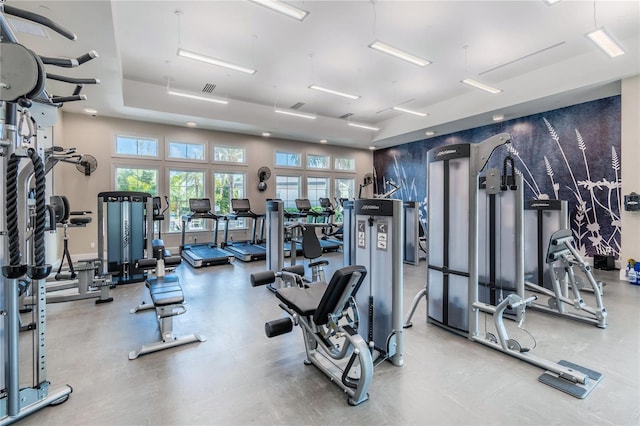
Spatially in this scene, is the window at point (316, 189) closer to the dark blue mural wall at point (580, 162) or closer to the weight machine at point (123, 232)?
the dark blue mural wall at point (580, 162)

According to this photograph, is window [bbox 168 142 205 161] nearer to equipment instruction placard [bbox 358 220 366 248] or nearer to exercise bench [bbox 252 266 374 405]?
exercise bench [bbox 252 266 374 405]

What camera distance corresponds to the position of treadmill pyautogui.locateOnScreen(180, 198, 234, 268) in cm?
646

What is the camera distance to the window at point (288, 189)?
10023 millimetres

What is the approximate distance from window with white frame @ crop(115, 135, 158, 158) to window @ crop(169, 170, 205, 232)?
70cm

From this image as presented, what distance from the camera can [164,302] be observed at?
2.75 meters

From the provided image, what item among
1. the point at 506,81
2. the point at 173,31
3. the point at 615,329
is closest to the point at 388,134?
the point at 506,81

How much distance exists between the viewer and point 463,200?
10.2ft

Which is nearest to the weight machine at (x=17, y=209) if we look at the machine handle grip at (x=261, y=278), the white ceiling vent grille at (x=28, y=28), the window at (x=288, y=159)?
the machine handle grip at (x=261, y=278)

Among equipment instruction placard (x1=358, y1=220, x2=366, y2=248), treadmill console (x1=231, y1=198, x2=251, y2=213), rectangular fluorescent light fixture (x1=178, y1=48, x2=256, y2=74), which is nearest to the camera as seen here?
equipment instruction placard (x1=358, y1=220, x2=366, y2=248)

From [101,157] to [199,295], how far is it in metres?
5.22

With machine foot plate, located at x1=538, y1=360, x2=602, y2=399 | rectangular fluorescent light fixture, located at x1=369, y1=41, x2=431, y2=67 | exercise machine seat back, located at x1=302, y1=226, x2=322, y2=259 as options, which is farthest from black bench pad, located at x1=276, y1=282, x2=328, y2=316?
rectangular fluorescent light fixture, located at x1=369, y1=41, x2=431, y2=67

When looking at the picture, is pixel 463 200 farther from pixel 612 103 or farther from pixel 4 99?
pixel 612 103

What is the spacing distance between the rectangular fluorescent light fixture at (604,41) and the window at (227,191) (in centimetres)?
809

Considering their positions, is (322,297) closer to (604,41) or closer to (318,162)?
(604,41)
